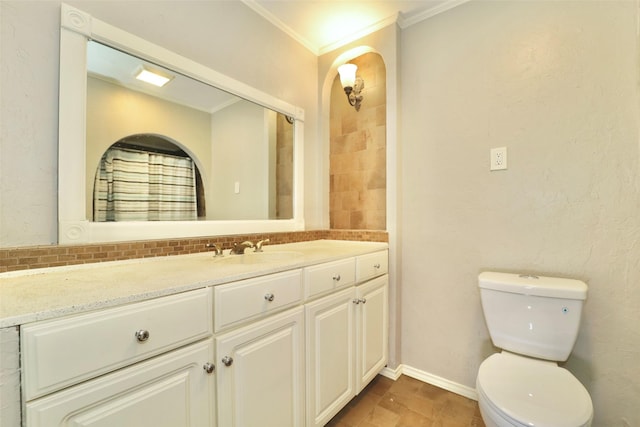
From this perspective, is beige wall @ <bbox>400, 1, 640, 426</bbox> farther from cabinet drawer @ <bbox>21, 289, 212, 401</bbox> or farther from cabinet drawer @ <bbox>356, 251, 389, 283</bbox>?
cabinet drawer @ <bbox>21, 289, 212, 401</bbox>

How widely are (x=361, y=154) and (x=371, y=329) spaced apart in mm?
1273

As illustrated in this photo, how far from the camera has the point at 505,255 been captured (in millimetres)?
1478

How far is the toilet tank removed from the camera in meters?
1.17

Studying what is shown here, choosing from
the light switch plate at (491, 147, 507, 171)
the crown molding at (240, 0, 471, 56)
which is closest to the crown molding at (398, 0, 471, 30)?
the crown molding at (240, 0, 471, 56)

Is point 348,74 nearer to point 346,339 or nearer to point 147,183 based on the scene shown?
point 147,183

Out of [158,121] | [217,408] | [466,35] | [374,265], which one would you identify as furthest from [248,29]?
[217,408]

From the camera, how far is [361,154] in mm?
2143

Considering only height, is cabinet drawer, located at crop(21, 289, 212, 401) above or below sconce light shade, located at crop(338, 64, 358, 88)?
below

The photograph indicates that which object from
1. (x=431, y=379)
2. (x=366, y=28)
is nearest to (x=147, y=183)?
(x=366, y=28)

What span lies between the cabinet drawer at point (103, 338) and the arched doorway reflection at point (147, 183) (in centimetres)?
61

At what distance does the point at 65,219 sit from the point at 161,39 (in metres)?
0.90

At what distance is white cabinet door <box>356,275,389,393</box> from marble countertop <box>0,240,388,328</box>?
18.3 inches

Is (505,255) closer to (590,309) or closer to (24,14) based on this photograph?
(590,309)

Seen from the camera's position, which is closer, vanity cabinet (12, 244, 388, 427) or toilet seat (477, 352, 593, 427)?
vanity cabinet (12, 244, 388, 427)
